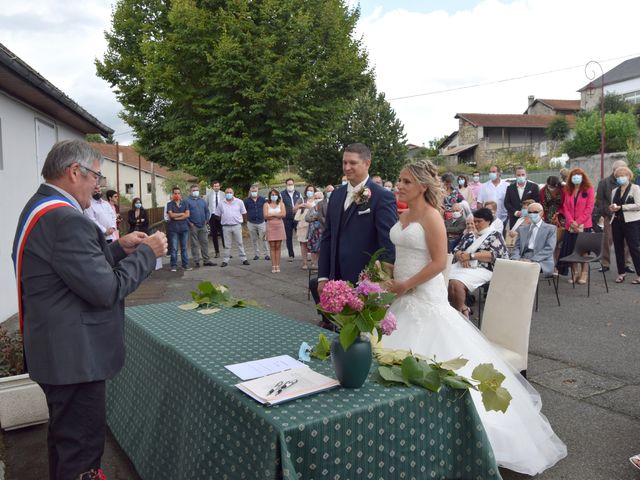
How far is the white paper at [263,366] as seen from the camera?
2607 millimetres

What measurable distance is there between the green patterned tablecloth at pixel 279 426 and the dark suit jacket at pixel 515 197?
9529mm

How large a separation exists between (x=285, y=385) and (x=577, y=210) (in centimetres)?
905

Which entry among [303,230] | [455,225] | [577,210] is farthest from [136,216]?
[577,210]

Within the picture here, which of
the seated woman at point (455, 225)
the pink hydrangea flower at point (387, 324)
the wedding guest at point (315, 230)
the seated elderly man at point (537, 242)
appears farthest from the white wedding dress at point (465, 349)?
the wedding guest at point (315, 230)

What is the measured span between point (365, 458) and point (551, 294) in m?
7.71

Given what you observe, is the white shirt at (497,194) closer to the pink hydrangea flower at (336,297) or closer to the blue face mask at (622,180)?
the blue face mask at (622,180)

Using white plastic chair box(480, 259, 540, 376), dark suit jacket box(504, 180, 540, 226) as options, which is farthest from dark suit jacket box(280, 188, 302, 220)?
white plastic chair box(480, 259, 540, 376)

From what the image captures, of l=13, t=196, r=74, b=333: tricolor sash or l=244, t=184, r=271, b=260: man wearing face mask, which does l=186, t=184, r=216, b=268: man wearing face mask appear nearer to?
l=244, t=184, r=271, b=260: man wearing face mask

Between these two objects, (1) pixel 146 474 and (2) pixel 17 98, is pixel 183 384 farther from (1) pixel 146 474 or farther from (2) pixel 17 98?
(2) pixel 17 98

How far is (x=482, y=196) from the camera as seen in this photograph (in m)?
13.1

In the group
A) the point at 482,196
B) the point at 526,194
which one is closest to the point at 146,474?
the point at 526,194

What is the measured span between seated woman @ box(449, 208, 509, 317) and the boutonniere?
292 centimetres

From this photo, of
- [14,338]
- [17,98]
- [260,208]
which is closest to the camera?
[14,338]

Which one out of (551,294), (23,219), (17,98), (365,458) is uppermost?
(17,98)
